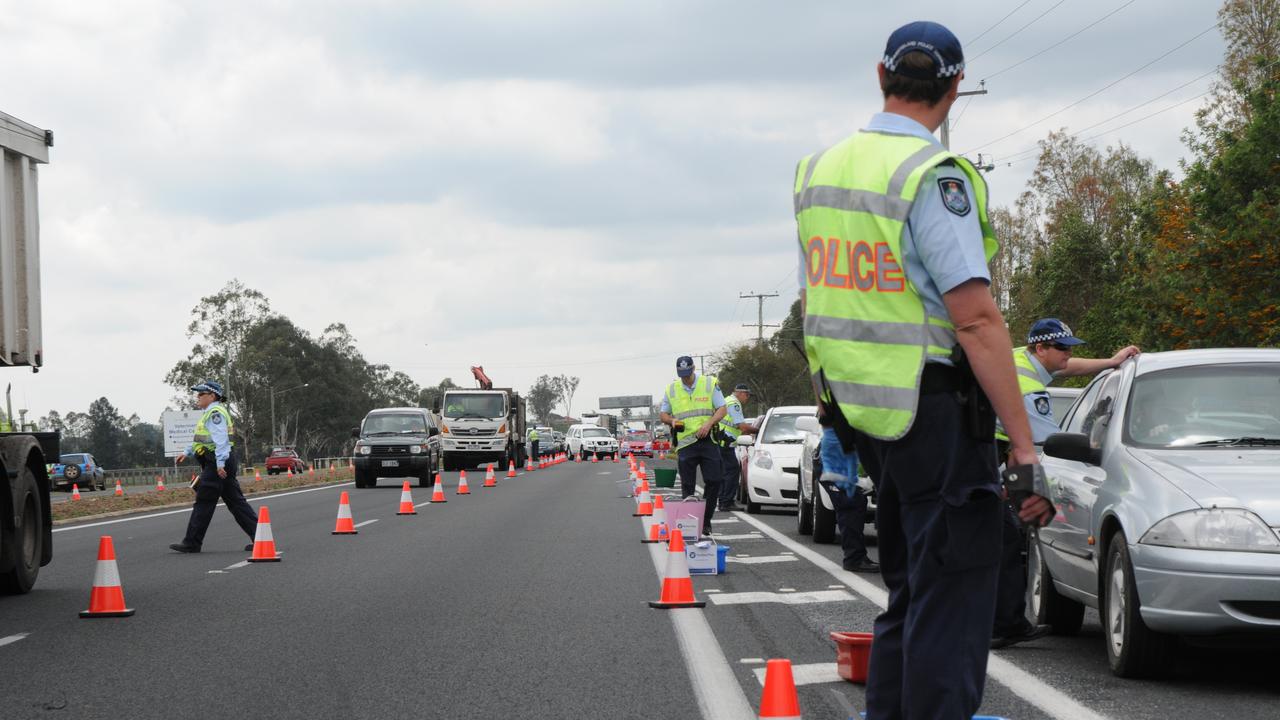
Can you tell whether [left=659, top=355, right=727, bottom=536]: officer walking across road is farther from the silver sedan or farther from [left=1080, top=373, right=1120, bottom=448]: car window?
[left=1080, top=373, right=1120, bottom=448]: car window

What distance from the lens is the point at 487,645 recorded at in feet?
28.5

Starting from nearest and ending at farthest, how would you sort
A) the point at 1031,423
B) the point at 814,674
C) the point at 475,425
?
1. the point at 814,674
2. the point at 1031,423
3. the point at 475,425

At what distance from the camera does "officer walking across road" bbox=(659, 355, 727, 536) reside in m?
15.2

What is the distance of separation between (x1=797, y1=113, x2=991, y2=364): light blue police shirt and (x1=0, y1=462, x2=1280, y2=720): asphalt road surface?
2.49 m

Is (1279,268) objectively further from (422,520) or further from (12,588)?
(12,588)

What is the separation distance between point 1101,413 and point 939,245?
16.4ft

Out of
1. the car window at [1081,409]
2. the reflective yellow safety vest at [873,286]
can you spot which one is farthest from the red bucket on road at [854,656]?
the reflective yellow safety vest at [873,286]

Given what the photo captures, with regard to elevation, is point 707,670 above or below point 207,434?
below

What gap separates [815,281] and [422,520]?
57.9 feet

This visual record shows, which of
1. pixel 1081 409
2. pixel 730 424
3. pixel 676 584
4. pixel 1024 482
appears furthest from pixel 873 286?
pixel 730 424

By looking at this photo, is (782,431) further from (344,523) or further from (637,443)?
(637,443)

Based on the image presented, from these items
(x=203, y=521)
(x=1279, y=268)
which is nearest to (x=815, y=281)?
(x=203, y=521)

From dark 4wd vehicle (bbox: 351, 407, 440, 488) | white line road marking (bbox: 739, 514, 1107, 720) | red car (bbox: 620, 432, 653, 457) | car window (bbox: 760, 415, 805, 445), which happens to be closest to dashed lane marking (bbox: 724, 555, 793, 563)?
white line road marking (bbox: 739, 514, 1107, 720)

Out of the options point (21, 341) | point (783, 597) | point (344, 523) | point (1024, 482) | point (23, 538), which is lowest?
point (783, 597)
